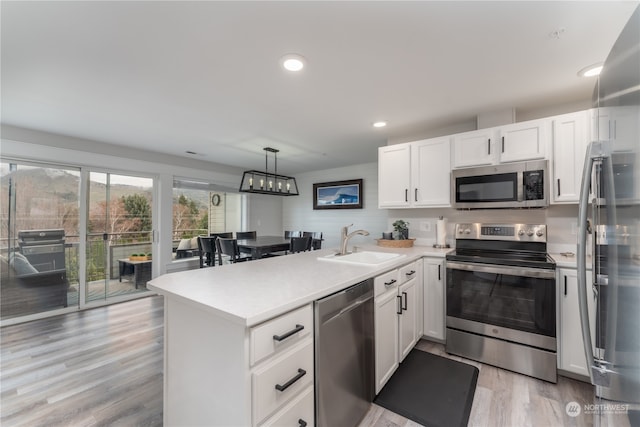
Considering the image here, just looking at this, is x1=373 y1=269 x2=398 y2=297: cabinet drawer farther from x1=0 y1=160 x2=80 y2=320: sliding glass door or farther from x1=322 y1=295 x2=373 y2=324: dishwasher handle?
x1=0 y1=160 x2=80 y2=320: sliding glass door

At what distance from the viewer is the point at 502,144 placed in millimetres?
2520

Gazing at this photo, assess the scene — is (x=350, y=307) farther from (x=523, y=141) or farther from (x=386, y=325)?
(x=523, y=141)

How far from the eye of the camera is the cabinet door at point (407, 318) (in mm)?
2137

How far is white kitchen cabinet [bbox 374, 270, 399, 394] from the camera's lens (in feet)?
5.82

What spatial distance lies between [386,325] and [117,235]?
4297mm

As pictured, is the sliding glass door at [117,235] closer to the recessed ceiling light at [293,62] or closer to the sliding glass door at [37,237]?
the sliding glass door at [37,237]

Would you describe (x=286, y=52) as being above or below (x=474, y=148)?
above

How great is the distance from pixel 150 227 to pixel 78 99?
8.29ft

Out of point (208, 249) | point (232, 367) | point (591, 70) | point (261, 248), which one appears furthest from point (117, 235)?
point (591, 70)

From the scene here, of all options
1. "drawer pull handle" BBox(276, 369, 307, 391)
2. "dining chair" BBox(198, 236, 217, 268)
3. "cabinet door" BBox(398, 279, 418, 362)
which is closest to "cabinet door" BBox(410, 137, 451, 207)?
"cabinet door" BBox(398, 279, 418, 362)

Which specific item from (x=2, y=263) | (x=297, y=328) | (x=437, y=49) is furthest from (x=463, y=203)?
(x=2, y=263)

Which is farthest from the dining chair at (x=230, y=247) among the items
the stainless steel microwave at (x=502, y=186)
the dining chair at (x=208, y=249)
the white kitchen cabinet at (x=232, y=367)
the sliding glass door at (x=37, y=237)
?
the stainless steel microwave at (x=502, y=186)

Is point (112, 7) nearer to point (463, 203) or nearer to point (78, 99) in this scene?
point (78, 99)

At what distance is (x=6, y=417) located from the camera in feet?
5.45
